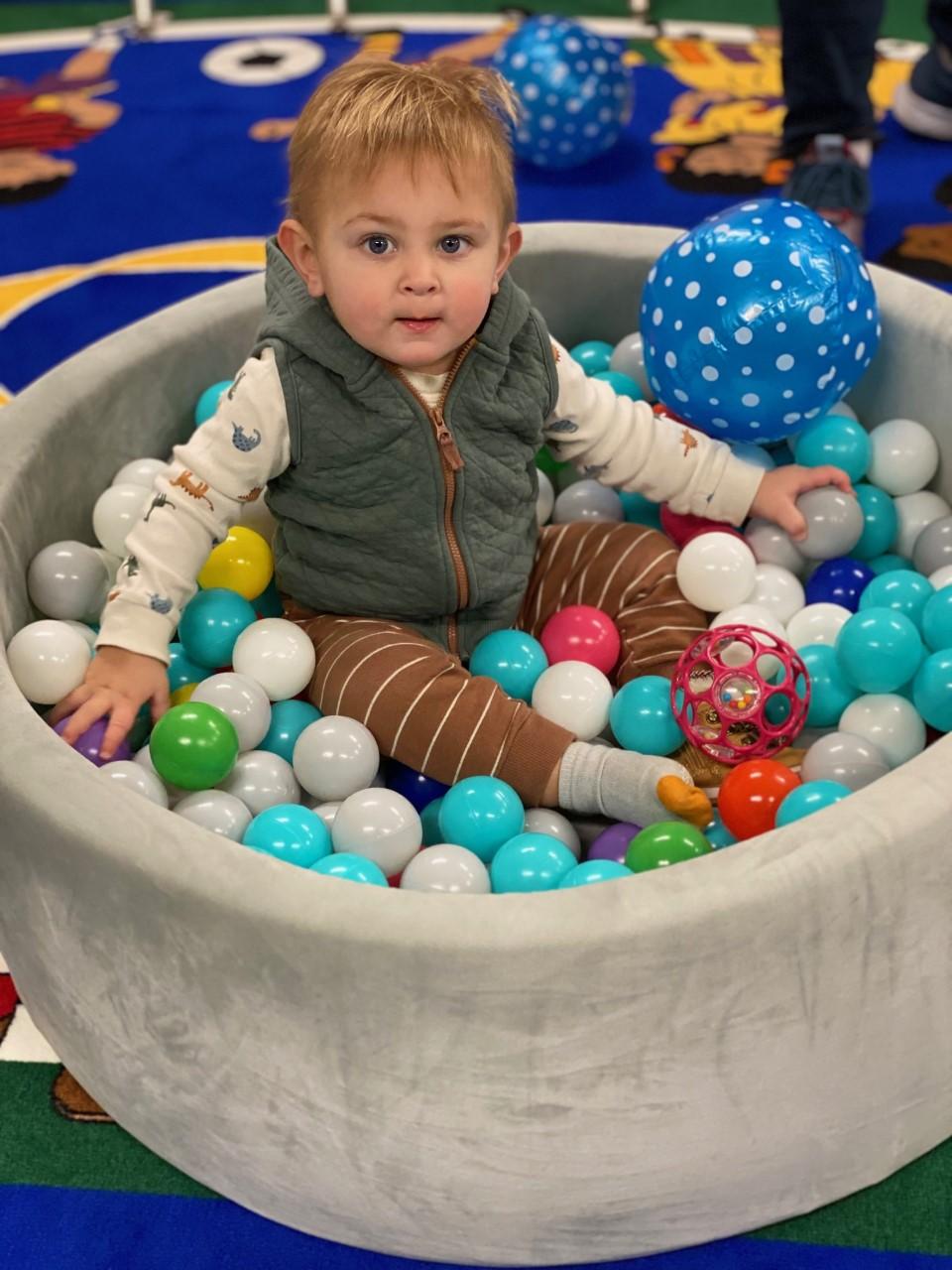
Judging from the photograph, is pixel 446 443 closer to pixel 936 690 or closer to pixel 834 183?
pixel 936 690

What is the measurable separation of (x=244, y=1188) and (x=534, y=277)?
1017 mm

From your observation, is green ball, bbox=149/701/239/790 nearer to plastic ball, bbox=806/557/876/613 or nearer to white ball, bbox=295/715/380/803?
white ball, bbox=295/715/380/803

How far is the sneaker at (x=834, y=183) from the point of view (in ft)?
7.20

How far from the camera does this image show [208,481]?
137cm

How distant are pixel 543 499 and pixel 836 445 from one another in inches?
12.0

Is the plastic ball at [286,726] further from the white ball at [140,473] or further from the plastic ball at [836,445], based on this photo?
the plastic ball at [836,445]

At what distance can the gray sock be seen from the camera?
1299 millimetres

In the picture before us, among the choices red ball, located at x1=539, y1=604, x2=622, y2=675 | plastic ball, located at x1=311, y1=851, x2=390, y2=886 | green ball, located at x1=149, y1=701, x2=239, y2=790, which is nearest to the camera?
plastic ball, located at x1=311, y1=851, x2=390, y2=886

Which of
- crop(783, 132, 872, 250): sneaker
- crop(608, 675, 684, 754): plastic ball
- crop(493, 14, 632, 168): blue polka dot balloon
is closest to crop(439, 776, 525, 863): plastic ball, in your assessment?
crop(608, 675, 684, 754): plastic ball

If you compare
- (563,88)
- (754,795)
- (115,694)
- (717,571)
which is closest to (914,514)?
(717,571)

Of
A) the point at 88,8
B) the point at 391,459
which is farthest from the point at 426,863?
the point at 88,8

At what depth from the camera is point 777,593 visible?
150cm

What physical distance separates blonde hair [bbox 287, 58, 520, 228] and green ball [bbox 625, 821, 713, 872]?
1.69 ft

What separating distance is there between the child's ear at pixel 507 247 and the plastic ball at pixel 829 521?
39cm
